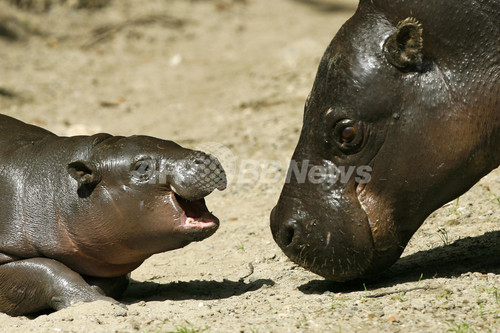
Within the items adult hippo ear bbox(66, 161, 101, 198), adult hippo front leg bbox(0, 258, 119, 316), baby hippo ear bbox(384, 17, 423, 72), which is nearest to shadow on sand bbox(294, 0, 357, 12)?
baby hippo ear bbox(384, 17, 423, 72)

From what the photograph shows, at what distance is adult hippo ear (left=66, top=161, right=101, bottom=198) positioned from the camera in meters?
5.40

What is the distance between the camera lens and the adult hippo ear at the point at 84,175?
5402 mm

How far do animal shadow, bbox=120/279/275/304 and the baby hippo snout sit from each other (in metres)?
0.82

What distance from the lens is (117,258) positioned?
5500 millimetres

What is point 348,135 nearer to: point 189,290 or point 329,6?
point 189,290

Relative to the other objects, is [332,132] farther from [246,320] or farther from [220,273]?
[220,273]

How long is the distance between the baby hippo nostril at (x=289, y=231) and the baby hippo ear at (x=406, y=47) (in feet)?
3.77

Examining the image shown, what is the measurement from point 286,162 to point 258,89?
3.20 m

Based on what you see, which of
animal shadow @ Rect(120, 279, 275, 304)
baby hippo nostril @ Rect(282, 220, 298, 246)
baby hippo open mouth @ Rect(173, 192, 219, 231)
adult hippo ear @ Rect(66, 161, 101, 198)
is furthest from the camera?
animal shadow @ Rect(120, 279, 275, 304)

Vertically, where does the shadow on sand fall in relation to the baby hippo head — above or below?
above

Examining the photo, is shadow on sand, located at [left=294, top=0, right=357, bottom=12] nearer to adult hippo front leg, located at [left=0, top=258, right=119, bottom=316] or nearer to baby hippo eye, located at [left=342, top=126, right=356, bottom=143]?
baby hippo eye, located at [left=342, top=126, right=356, bottom=143]

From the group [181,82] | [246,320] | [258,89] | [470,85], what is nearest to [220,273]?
[246,320]

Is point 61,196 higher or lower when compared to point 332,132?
lower

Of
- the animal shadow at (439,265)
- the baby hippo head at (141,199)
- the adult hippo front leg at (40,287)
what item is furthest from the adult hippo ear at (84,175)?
the animal shadow at (439,265)
